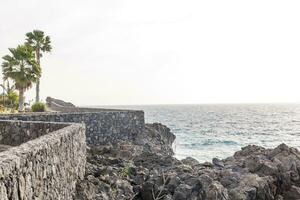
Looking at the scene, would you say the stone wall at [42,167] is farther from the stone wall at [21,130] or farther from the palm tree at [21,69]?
the palm tree at [21,69]

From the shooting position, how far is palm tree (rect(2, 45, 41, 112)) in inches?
1578

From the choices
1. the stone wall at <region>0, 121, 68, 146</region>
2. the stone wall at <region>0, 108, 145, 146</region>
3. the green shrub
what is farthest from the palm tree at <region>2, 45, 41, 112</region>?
the stone wall at <region>0, 121, 68, 146</region>

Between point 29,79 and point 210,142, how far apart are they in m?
25.7

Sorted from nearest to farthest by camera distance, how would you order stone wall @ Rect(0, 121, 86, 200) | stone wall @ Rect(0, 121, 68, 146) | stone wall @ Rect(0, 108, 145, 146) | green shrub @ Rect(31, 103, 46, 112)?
stone wall @ Rect(0, 121, 86, 200) < stone wall @ Rect(0, 121, 68, 146) < stone wall @ Rect(0, 108, 145, 146) < green shrub @ Rect(31, 103, 46, 112)

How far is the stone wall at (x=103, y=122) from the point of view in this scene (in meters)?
21.4

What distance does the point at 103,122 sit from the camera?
24359 millimetres

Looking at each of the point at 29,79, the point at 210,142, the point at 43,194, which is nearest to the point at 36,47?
the point at 29,79

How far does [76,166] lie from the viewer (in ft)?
38.3

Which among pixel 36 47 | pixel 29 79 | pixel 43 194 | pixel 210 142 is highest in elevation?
pixel 36 47

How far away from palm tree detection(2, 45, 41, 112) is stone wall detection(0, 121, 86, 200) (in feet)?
97.3

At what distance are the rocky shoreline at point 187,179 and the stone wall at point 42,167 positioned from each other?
68.6 inches

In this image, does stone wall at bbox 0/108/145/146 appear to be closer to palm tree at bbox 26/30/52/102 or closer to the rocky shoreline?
the rocky shoreline

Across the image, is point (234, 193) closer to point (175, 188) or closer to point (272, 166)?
point (175, 188)

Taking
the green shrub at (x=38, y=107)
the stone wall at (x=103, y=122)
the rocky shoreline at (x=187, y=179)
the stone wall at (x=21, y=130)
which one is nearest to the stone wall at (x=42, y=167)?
the stone wall at (x=21, y=130)
